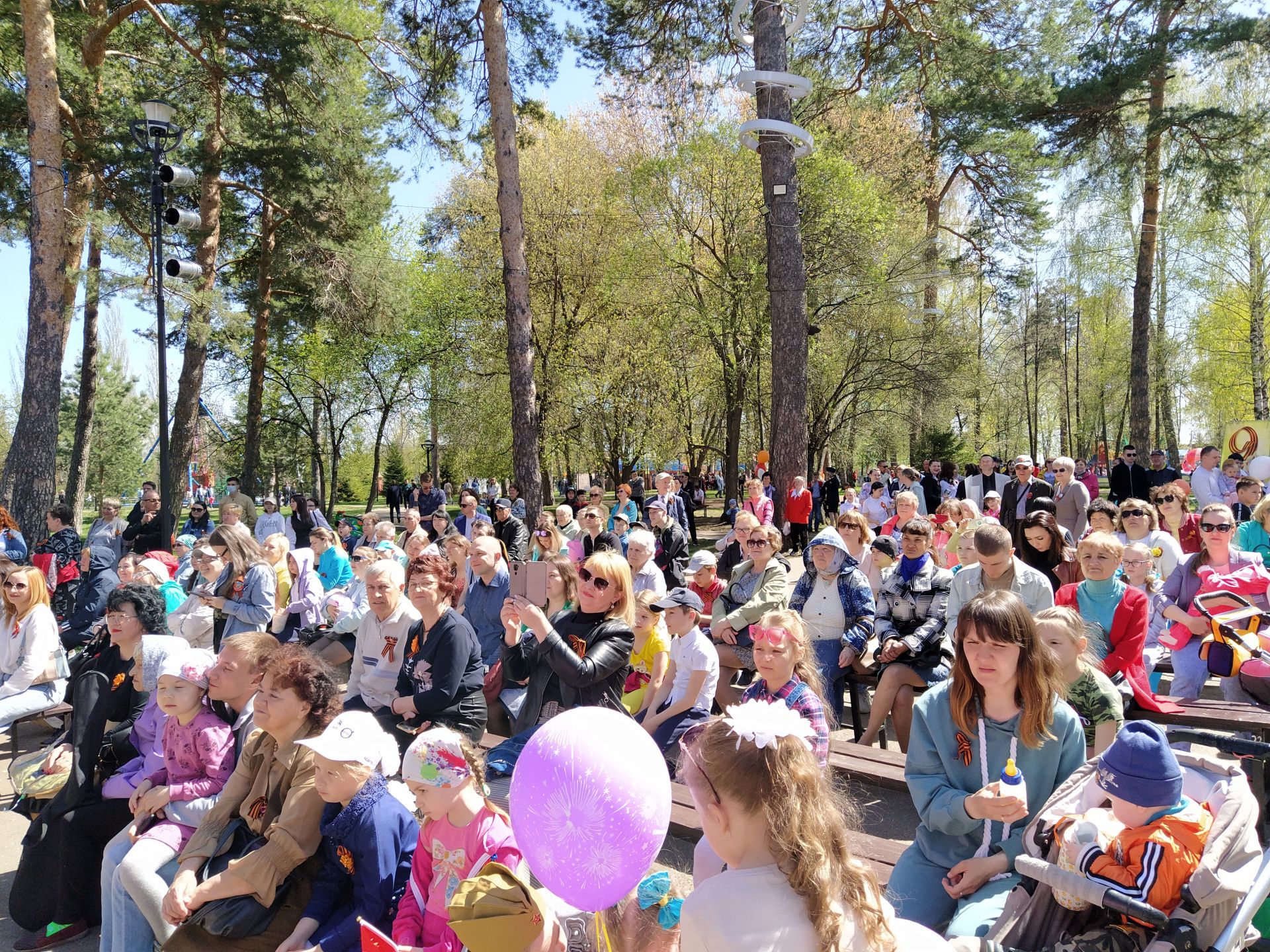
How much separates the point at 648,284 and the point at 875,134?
8184mm

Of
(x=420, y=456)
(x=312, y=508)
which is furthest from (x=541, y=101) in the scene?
(x=420, y=456)

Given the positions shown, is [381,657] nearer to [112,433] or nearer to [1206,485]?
[1206,485]

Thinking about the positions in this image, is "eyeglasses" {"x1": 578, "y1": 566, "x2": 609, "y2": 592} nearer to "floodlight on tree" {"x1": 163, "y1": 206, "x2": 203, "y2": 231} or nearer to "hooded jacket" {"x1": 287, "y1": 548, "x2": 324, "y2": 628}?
"hooded jacket" {"x1": 287, "y1": 548, "x2": 324, "y2": 628}

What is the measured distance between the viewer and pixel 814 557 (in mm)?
5711

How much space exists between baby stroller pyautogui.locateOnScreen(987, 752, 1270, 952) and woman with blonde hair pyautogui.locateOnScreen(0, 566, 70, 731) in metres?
5.99

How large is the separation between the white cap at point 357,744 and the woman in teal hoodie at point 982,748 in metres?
1.83

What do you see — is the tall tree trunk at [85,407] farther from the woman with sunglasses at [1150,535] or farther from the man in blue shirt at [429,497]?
the woman with sunglasses at [1150,535]

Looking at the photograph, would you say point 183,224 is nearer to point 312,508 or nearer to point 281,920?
point 312,508

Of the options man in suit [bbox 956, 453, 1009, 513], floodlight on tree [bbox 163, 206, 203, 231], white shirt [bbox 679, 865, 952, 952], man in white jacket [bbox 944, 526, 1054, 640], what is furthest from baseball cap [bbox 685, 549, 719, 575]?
man in suit [bbox 956, 453, 1009, 513]

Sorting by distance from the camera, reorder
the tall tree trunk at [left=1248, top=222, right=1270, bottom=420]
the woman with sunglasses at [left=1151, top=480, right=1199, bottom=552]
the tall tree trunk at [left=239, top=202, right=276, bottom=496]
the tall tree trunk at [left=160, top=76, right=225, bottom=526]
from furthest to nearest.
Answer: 1. the tall tree trunk at [left=1248, top=222, right=1270, bottom=420]
2. the tall tree trunk at [left=239, top=202, right=276, bottom=496]
3. the tall tree trunk at [left=160, top=76, right=225, bottom=526]
4. the woman with sunglasses at [left=1151, top=480, right=1199, bottom=552]

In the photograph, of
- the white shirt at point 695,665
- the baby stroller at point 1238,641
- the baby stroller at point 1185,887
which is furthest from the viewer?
the white shirt at point 695,665

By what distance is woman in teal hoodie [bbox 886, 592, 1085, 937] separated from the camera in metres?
2.76

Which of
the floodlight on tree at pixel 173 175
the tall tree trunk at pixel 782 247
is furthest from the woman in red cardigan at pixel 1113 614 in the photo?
the floodlight on tree at pixel 173 175

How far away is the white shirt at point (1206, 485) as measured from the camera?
10.9m
